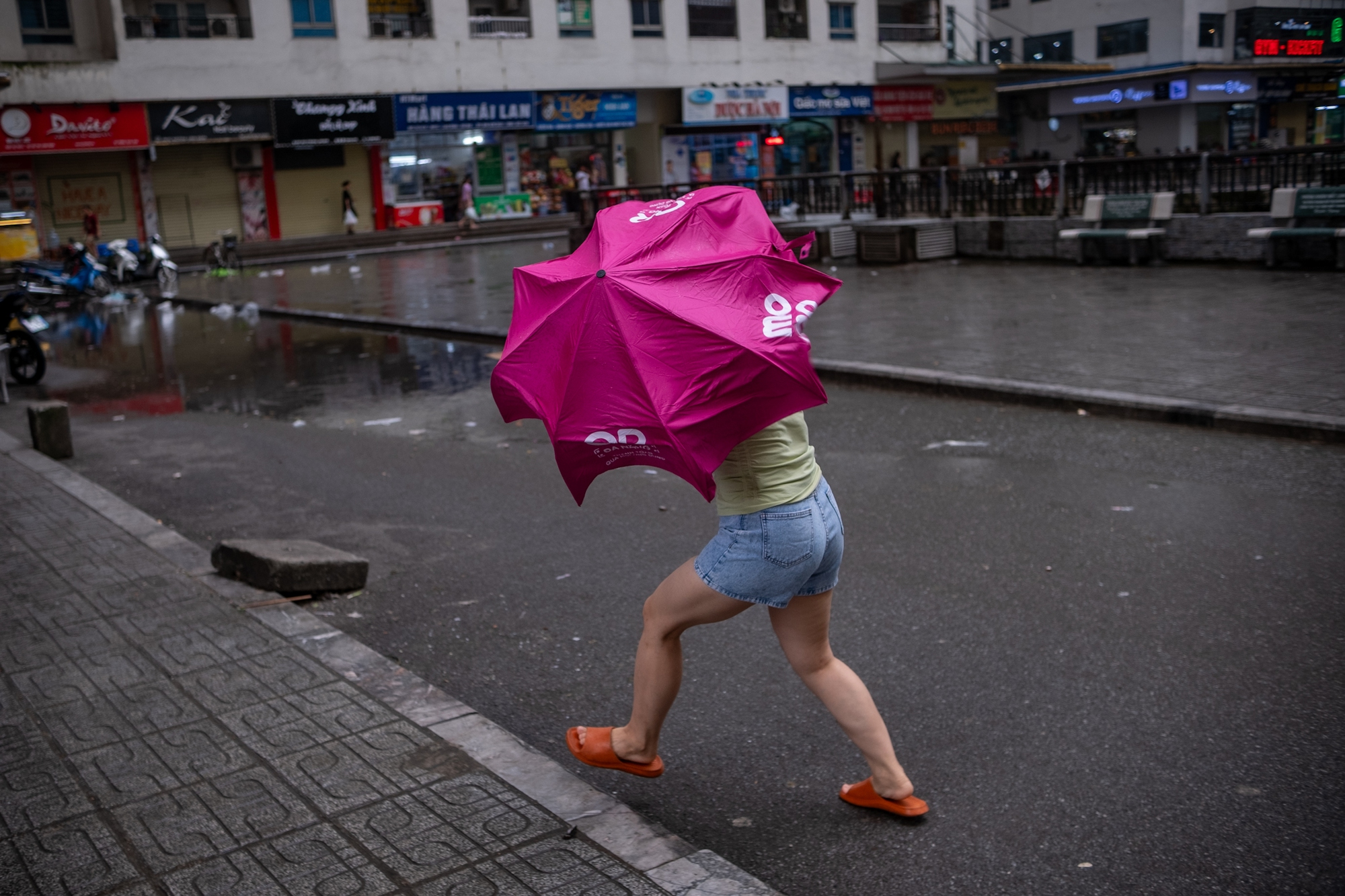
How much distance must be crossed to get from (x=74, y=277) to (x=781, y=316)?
27.3 m

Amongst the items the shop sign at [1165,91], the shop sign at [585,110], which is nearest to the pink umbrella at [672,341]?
the shop sign at [585,110]

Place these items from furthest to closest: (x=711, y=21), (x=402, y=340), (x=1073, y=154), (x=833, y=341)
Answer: (x=1073, y=154), (x=711, y=21), (x=402, y=340), (x=833, y=341)

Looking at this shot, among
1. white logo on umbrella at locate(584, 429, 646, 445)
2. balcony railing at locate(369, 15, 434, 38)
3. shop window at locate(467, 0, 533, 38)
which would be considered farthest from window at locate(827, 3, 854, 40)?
white logo on umbrella at locate(584, 429, 646, 445)

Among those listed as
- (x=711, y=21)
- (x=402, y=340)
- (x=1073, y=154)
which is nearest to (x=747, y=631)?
(x=402, y=340)

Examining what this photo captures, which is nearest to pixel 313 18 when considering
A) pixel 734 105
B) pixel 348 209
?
pixel 348 209

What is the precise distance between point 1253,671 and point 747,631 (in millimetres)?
2049

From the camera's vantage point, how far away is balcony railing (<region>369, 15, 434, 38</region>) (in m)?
39.2

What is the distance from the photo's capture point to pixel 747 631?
515cm

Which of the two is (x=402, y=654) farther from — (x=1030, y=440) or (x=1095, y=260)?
(x=1095, y=260)

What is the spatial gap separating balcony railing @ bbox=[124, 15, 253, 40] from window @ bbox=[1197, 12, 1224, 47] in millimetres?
40068

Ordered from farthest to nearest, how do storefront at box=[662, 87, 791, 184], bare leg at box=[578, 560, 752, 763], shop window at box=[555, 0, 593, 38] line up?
storefront at box=[662, 87, 791, 184] → shop window at box=[555, 0, 593, 38] → bare leg at box=[578, 560, 752, 763]

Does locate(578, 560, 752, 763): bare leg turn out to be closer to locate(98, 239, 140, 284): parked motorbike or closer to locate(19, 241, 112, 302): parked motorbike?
locate(19, 241, 112, 302): parked motorbike

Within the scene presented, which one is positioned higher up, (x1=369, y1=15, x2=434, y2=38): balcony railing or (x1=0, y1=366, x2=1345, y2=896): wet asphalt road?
(x1=369, y1=15, x2=434, y2=38): balcony railing

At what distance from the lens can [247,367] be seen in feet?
48.2
